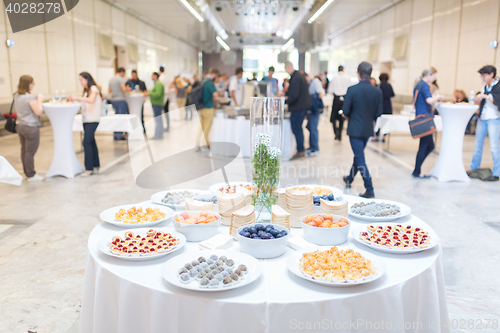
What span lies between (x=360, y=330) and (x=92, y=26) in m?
15.1

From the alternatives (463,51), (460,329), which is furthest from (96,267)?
(463,51)

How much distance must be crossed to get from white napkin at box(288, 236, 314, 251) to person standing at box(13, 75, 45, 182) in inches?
175

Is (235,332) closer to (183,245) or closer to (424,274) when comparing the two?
(183,245)

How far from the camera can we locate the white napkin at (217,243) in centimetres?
182

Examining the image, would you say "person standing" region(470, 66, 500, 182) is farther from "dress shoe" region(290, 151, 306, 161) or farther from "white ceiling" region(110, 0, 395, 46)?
"white ceiling" region(110, 0, 395, 46)

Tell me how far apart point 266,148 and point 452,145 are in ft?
15.1

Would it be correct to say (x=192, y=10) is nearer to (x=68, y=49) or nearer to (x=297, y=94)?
(x=68, y=49)

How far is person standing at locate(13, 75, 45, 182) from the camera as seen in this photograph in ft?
17.5

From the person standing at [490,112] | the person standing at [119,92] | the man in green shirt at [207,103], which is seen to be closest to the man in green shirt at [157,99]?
the person standing at [119,92]

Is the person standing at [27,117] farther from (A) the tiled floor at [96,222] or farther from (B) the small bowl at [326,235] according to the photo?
(B) the small bowl at [326,235]

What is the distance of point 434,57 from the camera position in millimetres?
13328

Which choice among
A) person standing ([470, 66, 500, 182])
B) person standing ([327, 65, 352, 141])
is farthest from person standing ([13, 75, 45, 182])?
person standing ([327, 65, 352, 141])

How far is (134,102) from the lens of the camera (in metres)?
9.69

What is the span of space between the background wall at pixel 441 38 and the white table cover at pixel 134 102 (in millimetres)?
7260
